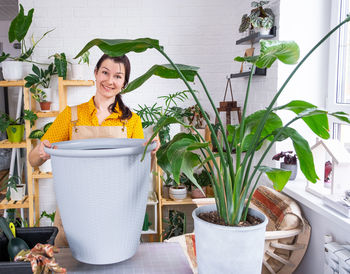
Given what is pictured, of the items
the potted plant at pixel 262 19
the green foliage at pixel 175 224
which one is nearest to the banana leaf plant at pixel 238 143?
the potted plant at pixel 262 19

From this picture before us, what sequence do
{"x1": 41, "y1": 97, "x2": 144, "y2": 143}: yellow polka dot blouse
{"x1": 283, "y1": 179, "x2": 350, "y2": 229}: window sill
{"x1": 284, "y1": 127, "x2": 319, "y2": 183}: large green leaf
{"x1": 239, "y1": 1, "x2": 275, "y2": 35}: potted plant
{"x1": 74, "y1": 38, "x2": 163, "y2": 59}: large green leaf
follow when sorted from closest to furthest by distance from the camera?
{"x1": 74, "y1": 38, "x2": 163, "y2": 59}: large green leaf < {"x1": 284, "y1": 127, "x2": 319, "y2": 183}: large green leaf < {"x1": 283, "y1": 179, "x2": 350, "y2": 229}: window sill < {"x1": 41, "y1": 97, "x2": 144, "y2": 143}: yellow polka dot blouse < {"x1": 239, "y1": 1, "x2": 275, "y2": 35}: potted plant

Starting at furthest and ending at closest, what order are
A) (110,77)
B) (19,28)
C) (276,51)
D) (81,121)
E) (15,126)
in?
(15,126), (19,28), (81,121), (110,77), (276,51)

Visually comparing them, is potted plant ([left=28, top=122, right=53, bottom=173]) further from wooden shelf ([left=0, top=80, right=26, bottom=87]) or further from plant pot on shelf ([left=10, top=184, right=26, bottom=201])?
wooden shelf ([left=0, top=80, right=26, bottom=87])

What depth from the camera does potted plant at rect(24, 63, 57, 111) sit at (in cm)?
305

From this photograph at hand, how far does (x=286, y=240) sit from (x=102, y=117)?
1241 mm

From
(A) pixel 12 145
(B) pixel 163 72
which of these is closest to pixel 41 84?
(A) pixel 12 145

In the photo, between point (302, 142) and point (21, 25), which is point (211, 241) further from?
point (21, 25)

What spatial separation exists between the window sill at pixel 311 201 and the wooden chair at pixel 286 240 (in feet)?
0.22

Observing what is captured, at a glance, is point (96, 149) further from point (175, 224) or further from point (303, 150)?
point (175, 224)

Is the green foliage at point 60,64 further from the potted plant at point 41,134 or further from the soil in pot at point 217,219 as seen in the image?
the soil in pot at point 217,219

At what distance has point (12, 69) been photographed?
3.08 metres

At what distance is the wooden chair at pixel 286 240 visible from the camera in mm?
1926

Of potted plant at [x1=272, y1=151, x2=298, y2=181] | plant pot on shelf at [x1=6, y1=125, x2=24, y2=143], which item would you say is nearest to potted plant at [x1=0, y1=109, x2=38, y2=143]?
plant pot on shelf at [x1=6, y1=125, x2=24, y2=143]

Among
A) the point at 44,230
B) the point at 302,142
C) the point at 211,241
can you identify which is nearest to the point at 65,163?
the point at 44,230
